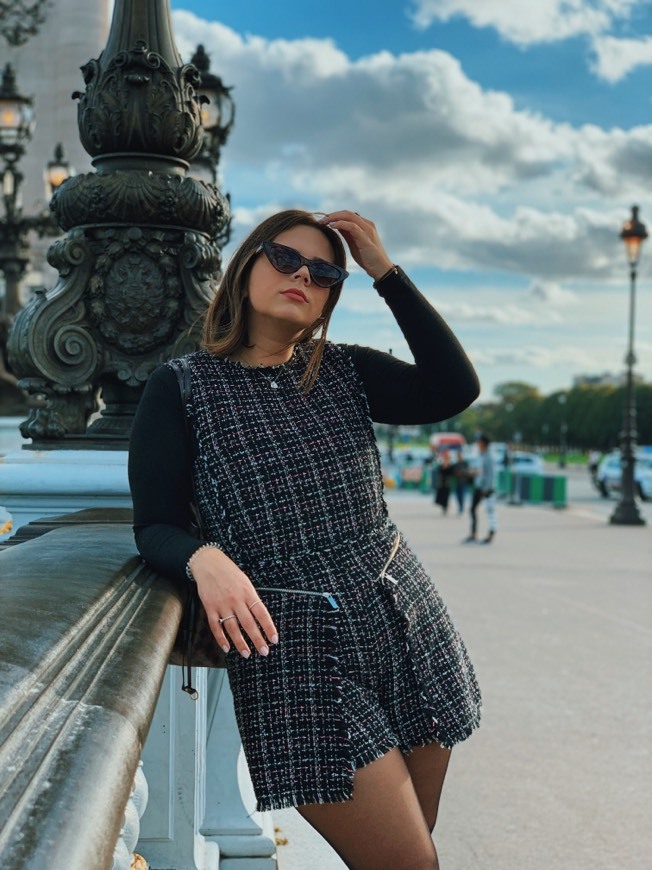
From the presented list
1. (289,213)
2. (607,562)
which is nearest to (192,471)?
(289,213)

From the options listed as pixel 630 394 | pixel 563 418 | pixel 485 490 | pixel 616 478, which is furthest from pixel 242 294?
pixel 563 418

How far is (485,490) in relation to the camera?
1852cm

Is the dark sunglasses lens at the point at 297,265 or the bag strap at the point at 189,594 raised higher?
the dark sunglasses lens at the point at 297,265

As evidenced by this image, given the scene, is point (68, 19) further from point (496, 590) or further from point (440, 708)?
point (440, 708)

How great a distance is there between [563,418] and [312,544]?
13287 centimetres

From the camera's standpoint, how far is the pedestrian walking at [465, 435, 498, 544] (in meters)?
18.3

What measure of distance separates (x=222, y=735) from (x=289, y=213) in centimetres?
199

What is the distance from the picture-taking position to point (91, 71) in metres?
3.40

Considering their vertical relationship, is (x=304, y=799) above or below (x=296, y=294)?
below

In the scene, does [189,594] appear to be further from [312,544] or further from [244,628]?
[312,544]

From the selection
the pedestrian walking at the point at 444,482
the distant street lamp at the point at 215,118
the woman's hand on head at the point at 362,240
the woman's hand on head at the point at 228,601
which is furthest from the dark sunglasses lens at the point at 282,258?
the pedestrian walking at the point at 444,482

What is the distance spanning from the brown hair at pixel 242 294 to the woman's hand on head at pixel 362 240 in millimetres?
24

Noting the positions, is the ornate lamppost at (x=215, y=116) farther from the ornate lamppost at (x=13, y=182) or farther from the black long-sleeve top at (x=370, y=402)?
the black long-sleeve top at (x=370, y=402)

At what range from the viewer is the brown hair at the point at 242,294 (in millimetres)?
2266
